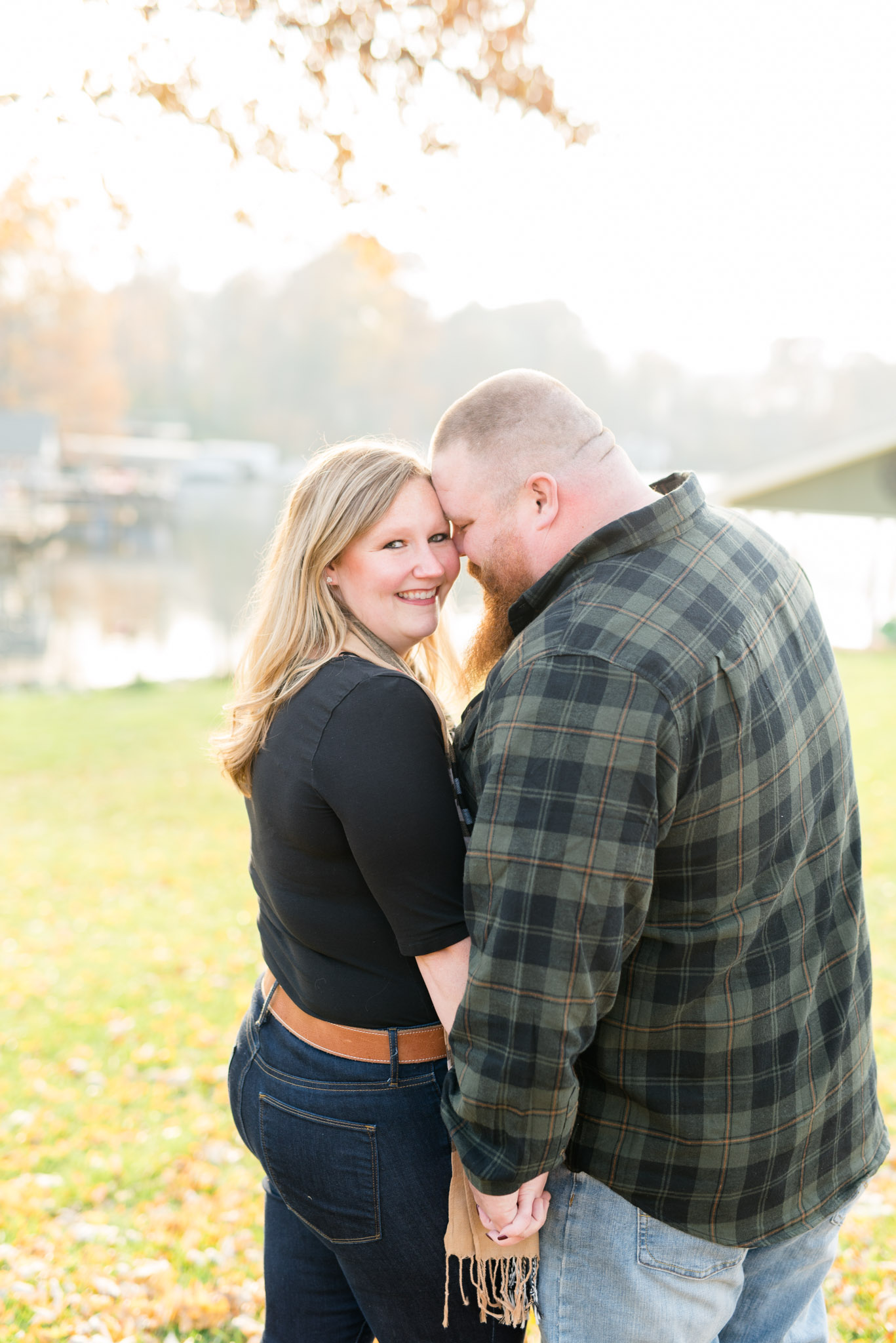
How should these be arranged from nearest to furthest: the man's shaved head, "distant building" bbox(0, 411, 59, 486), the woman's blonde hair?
the man's shaved head, the woman's blonde hair, "distant building" bbox(0, 411, 59, 486)

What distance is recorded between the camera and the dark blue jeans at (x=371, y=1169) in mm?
1879

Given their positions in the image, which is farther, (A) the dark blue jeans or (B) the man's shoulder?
(A) the dark blue jeans

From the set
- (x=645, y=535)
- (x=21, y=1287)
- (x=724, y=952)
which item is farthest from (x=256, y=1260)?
(x=645, y=535)

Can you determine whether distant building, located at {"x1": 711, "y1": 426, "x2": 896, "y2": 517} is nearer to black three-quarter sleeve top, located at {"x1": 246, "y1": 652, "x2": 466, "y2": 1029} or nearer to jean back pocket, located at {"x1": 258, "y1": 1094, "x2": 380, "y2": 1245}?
black three-quarter sleeve top, located at {"x1": 246, "y1": 652, "x2": 466, "y2": 1029}

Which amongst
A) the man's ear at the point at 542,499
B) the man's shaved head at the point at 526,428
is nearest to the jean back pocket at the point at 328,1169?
the man's ear at the point at 542,499

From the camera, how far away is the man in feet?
Result: 5.16

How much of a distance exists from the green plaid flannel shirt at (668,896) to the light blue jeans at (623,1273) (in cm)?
5

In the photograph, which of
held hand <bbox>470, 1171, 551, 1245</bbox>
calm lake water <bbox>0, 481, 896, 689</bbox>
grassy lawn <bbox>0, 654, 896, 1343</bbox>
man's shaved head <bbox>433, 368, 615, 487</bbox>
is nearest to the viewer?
held hand <bbox>470, 1171, 551, 1245</bbox>

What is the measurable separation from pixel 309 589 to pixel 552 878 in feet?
3.05

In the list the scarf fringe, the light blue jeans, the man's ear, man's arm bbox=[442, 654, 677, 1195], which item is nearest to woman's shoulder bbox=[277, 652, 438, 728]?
man's arm bbox=[442, 654, 677, 1195]

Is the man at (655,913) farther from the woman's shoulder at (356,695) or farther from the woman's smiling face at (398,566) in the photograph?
the woman's smiling face at (398,566)

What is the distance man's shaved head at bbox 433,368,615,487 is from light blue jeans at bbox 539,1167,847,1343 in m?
1.37

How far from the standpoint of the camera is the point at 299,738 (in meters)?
1.87

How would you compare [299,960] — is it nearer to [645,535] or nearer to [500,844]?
[500,844]
